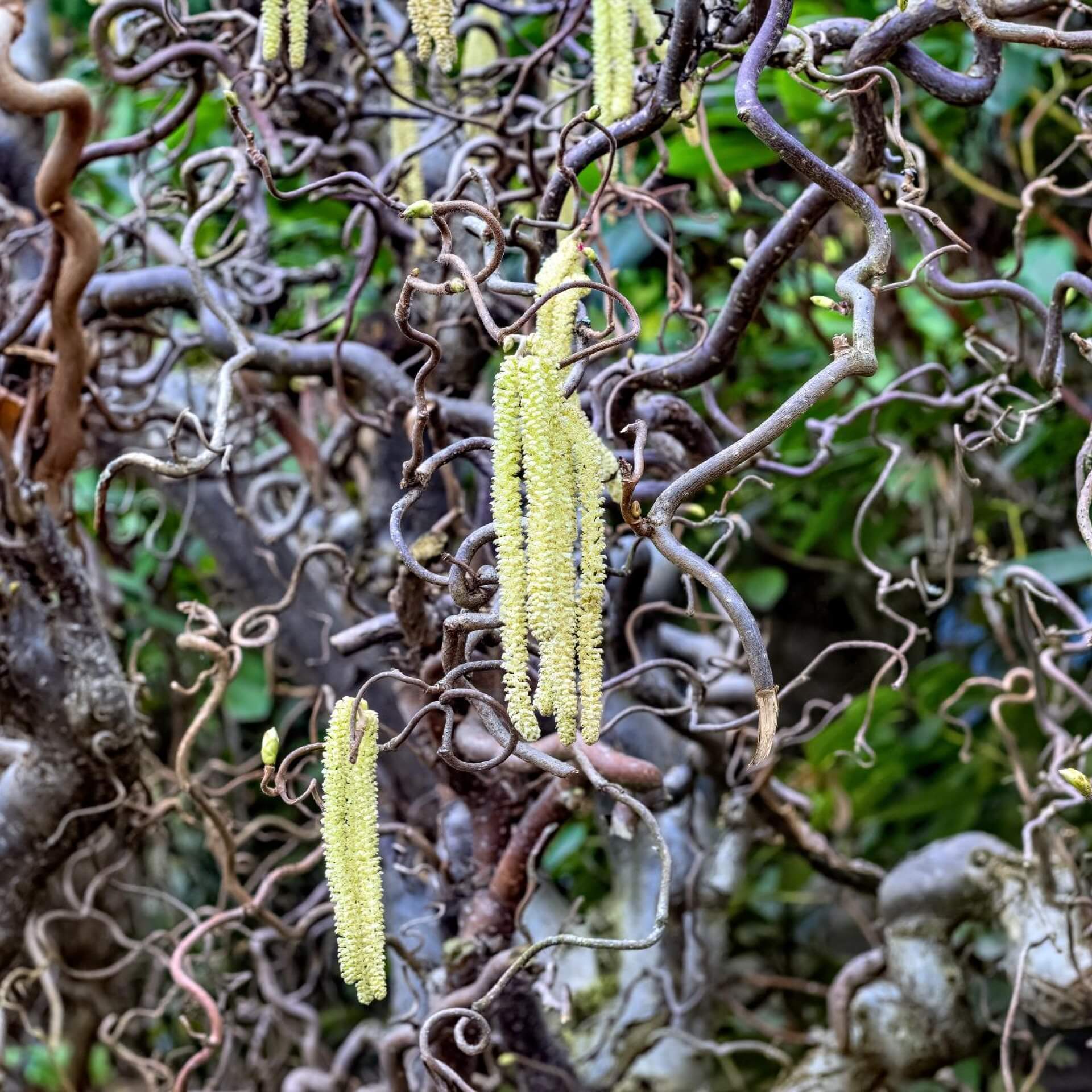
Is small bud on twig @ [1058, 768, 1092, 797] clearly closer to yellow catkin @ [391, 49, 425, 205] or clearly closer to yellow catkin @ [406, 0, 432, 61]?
yellow catkin @ [406, 0, 432, 61]

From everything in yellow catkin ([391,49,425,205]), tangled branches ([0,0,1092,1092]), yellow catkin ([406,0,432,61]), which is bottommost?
tangled branches ([0,0,1092,1092])

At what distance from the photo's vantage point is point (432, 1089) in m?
0.86

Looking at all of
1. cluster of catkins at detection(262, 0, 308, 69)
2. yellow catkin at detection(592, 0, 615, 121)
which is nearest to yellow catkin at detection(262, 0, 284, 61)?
cluster of catkins at detection(262, 0, 308, 69)

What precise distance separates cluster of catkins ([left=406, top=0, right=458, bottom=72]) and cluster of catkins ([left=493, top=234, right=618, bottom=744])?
30cm

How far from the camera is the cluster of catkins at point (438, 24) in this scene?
71 centimetres

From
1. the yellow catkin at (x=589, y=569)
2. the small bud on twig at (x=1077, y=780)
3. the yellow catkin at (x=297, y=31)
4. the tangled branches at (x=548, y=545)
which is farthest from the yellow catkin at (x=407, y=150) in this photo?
the small bud on twig at (x=1077, y=780)

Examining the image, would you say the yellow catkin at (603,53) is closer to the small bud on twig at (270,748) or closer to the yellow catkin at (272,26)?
the yellow catkin at (272,26)

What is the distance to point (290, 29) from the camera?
739mm

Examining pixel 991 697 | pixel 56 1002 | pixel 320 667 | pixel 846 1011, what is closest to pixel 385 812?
pixel 320 667

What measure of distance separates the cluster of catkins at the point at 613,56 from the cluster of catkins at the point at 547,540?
283mm

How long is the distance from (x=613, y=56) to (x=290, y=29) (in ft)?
0.64

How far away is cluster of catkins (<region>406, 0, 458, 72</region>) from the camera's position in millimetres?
706

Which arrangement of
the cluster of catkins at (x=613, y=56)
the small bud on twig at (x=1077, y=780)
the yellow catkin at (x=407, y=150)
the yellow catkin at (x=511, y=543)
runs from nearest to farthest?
1. the yellow catkin at (x=511, y=543)
2. the small bud on twig at (x=1077, y=780)
3. the cluster of catkins at (x=613, y=56)
4. the yellow catkin at (x=407, y=150)

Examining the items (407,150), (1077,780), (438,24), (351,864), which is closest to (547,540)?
(351,864)
